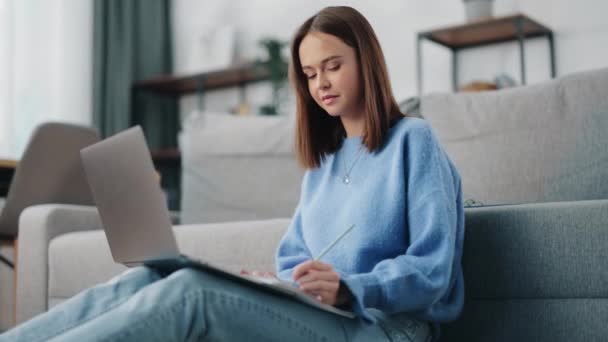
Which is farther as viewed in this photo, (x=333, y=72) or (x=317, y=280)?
(x=333, y=72)

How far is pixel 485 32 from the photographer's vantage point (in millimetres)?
3322

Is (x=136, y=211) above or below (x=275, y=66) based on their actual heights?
below

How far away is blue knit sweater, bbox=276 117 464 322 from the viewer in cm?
103

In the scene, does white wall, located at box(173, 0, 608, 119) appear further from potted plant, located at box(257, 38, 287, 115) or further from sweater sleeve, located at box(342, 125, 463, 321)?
sweater sleeve, located at box(342, 125, 463, 321)

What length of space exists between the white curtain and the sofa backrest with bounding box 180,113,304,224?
4.33 ft

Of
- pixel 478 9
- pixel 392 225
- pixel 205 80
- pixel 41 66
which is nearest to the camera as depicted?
pixel 392 225

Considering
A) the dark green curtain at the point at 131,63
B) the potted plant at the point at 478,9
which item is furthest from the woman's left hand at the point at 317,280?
the dark green curtain at the point at 131,63

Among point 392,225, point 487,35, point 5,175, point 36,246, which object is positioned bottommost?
point 36,246

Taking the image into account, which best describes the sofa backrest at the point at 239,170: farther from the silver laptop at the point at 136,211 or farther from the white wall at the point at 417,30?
the silver laptop at the point at 136,211

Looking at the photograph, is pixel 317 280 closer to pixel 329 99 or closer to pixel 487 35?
pixel 329 99

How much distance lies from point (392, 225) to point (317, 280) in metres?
0.24

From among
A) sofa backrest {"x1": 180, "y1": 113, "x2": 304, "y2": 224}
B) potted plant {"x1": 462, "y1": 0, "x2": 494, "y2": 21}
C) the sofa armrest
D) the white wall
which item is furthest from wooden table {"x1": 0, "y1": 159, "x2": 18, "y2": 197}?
potted plant {"x1": 462, "y1": 0, "x2": 494, "y2": 21}

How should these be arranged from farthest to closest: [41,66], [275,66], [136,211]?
[41,66]
[275,66]
[136,211]

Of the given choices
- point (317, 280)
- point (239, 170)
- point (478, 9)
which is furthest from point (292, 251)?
point (478, 9)
